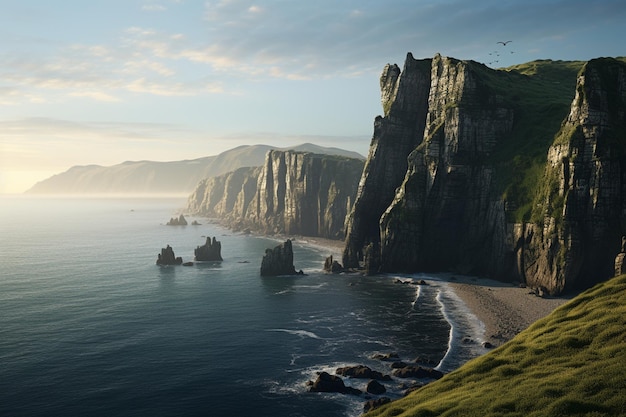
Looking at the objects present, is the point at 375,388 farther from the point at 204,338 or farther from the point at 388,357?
the point at 204,338

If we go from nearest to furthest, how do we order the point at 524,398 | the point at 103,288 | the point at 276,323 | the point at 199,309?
the point at 524,398 < the point at 276,323 < the point at 199,309 < the point at 103,288

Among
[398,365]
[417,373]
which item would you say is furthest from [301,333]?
[417,373]

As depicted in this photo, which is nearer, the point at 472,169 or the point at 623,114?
the point at 623,114

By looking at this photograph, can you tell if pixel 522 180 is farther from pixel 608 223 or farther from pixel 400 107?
pixel 400 107

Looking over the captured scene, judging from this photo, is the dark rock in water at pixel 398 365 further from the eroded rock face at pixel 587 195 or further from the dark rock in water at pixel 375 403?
the eroded rock face at pixel 587 195

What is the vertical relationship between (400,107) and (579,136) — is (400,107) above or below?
above

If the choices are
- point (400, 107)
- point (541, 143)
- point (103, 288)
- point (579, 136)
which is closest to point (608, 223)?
point (579, 136)

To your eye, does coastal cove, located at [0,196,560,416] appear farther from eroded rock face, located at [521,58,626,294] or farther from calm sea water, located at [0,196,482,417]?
eroded rock face, located at [521,58,626,294]

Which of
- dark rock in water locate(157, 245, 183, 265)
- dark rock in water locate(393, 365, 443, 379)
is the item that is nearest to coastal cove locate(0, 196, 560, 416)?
dark rock in water locate(393, 365, 443, 379)
